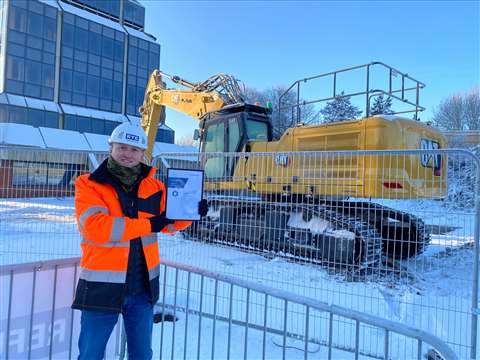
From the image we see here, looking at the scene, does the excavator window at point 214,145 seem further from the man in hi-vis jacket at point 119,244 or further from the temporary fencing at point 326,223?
the man in hi-vis jacket at point 119,244

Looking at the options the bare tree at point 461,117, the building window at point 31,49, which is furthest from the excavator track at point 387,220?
the building window at point 31,49

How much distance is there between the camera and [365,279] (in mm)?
6184

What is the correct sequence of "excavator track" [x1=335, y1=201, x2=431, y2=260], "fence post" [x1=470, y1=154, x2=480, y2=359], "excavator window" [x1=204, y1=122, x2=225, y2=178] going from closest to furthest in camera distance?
"fence post" [x1=470, y1=154, x2=480, y2=359]
"excavator track" [x1=335, y1=201, x2=431, y2=260]
"excavator window" [x1=204, y1=122, x2=225, y2=178]

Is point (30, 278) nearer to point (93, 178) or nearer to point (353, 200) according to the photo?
point (93, 178)

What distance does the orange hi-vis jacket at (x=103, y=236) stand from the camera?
2410 millimetres

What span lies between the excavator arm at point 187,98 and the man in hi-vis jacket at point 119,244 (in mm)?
6634

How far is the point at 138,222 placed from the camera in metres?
2.50

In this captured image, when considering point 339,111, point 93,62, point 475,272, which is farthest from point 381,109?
point 93,62

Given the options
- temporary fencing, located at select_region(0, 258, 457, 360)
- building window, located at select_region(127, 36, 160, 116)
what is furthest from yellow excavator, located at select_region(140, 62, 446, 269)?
building window, located at select_region(127, 36, 160, 116)

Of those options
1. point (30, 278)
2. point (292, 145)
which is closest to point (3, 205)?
point (30, 278)

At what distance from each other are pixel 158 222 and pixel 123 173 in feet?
1.33

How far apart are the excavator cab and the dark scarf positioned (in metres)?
5.48

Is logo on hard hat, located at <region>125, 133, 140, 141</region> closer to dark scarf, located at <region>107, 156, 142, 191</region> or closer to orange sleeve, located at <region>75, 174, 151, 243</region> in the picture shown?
dark scarf, located at <region>107, 156, 142, 191</region>

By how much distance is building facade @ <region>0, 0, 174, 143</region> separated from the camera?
27.8 meters
